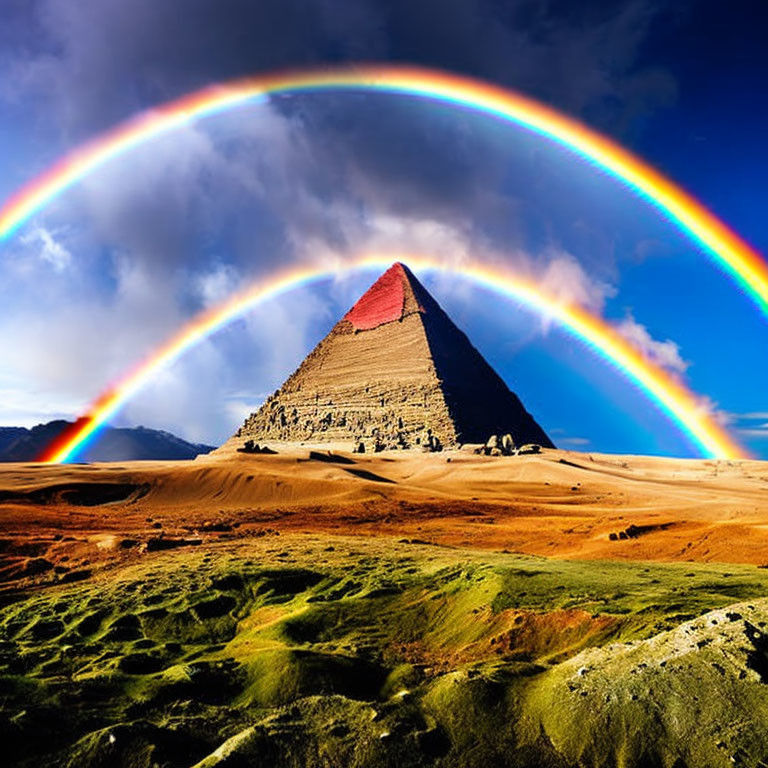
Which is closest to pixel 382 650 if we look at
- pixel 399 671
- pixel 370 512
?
pixel 399 671

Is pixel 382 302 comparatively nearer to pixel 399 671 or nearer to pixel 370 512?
pixel 370 512

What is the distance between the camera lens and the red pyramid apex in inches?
4525

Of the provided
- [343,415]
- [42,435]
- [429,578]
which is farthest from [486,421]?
[42,435]

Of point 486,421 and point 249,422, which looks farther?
point 249,422

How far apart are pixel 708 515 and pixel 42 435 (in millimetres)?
161442

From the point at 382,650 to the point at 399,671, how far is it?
3.68 feet

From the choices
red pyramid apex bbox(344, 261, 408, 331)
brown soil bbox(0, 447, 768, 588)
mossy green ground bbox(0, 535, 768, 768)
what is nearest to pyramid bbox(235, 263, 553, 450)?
red pyramid apex bbox(344, 261, 408, 331)

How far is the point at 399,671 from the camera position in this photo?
15.0 ft

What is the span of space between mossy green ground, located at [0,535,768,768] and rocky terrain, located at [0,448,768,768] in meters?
0.02

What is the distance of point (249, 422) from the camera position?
109 metres

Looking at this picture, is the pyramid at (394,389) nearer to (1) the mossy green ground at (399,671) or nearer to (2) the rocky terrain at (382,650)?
(2) the rocky terrain at (382,650)

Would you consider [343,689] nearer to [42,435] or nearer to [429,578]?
[429,578]

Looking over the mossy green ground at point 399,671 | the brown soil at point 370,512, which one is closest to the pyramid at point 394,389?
the brown soil at point 370,512

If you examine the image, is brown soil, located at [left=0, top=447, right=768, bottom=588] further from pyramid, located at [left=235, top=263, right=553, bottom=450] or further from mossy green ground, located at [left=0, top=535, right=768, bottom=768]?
pyramid, located at [left=235, top=263, right=553, bottom=450]
